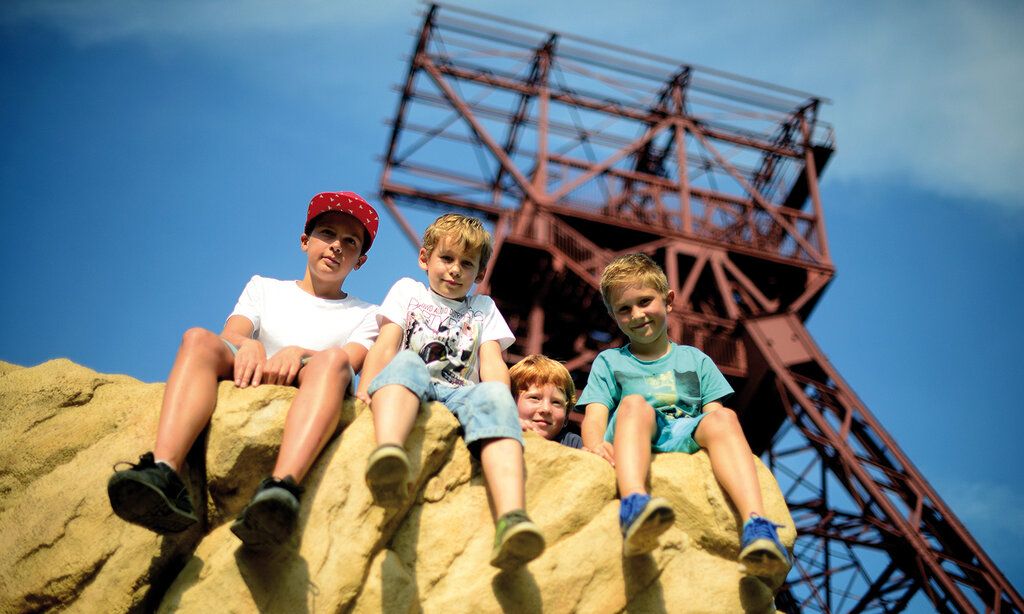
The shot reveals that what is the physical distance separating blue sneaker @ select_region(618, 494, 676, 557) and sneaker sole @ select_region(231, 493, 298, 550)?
Answer: 3.71ft

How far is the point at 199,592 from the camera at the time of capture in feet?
10.1

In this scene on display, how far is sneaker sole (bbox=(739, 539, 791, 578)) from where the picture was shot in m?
Result: 3.03

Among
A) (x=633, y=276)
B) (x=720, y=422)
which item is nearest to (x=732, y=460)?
(x=720, y=422)

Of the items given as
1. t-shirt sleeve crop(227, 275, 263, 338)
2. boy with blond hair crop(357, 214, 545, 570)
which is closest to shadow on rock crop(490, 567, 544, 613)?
boy with blond hair crop(357, 214, 545, 570)

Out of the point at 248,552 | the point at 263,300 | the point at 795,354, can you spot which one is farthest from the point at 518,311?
the point at 248,552

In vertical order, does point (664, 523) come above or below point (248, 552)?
above

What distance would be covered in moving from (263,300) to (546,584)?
5.84 feet

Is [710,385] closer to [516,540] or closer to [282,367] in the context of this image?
[516,540]

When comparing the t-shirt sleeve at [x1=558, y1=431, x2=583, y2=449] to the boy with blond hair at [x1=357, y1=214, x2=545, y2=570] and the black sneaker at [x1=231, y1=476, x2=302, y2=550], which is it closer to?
the boy with blond hair at [x1=357, y1=214, x2=545, y2=570]

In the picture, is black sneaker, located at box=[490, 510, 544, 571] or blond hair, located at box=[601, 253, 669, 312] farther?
blond hair, located at box=[601, 253, 669, 312]

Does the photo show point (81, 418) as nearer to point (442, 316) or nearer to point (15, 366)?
point (15, 366)

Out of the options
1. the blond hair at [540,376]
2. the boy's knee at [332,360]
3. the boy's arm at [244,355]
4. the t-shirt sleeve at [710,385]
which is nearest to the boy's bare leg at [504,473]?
the boy's knee at [332,360]

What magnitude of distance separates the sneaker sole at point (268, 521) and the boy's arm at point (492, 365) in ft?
3.35

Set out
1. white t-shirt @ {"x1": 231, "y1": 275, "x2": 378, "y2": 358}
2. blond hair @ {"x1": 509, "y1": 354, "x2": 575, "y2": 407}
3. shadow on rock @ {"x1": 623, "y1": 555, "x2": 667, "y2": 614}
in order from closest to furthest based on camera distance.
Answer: shadow on rock @ {"x1": 623, "y1": 555, "x2": 667, "y2": 614} → white t-shirt @ {"x1": 231, "y1": 275, "x2": 378, "y2": 358} → blond hair @ {"x1": 509, "y1": 354, "x2": 575, "y2": 407}
